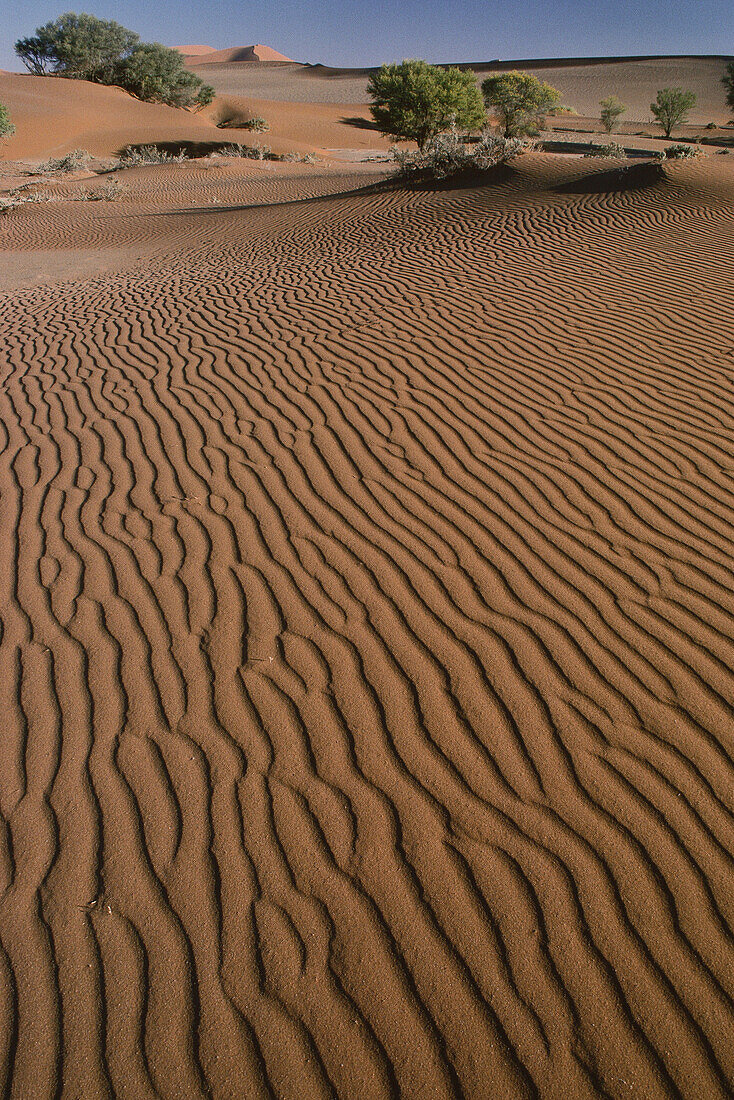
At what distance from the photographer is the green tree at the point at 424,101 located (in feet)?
96.3

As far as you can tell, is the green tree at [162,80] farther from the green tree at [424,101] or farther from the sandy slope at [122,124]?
the green tree at [424,101]

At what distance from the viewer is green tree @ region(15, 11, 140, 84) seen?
154 feet

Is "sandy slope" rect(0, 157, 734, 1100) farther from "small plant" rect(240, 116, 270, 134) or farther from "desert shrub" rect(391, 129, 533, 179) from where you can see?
"small plant" rect(240, 116, 270, 134)

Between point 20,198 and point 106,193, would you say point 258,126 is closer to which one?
point 106,193

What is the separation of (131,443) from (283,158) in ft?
98.7

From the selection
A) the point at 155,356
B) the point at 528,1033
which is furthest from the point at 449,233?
the point at 528,1033

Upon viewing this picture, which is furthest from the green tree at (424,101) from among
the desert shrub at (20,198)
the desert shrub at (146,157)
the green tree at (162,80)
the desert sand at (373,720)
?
the desert sand at (373,720)

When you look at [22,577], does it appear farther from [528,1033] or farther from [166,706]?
[528,1033]

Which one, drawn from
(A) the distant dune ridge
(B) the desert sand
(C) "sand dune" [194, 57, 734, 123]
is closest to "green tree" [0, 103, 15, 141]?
(B) the desert sand

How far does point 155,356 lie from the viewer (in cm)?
687

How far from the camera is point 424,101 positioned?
29562 mm

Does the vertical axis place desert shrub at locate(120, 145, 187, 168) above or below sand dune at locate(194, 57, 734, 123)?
below

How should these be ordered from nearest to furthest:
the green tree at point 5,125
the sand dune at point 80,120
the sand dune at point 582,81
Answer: the green tree at point 5,125
the sand dune at point 80,120
the sand dune at point 582,81

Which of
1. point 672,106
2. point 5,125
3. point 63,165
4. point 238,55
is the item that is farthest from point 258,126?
point 238,55
